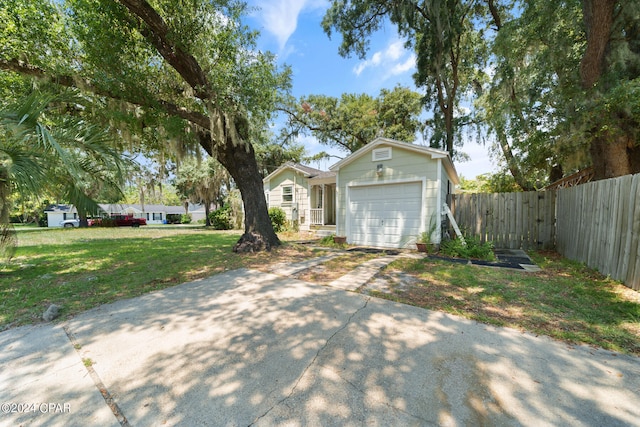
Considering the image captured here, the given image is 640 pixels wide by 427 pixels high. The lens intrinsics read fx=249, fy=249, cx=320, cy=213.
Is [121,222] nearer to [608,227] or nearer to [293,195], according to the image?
[293,195]

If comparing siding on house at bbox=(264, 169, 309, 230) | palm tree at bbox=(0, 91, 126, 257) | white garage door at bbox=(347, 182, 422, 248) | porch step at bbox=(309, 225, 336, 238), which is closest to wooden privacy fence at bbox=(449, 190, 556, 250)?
white garage door at bbox=(347, 182, 422, 248)

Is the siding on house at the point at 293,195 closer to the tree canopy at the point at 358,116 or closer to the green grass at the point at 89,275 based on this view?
the tree canopy at the point at 358,116

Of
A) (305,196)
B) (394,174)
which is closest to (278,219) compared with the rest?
(305,196)

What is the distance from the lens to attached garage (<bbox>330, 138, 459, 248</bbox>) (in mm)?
7070

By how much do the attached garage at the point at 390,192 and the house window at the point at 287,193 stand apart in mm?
5984

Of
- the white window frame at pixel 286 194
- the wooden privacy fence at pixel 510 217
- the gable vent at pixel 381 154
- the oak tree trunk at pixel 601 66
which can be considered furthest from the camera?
the white window frame at pixel 286 194

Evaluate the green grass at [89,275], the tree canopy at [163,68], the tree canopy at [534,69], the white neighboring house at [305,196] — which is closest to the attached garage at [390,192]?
the tree canopy at [534,69]

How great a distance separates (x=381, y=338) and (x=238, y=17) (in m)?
7.35

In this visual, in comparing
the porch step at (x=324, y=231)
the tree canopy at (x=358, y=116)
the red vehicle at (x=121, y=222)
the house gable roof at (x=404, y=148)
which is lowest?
the red vehicle at (x=121, y=222)

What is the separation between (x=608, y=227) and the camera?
13.3 ft

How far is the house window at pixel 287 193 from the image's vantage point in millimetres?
14195

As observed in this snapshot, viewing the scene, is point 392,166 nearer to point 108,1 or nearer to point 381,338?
point 381,338

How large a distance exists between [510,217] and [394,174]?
3.75m

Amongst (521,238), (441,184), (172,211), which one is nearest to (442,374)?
(441,184)
